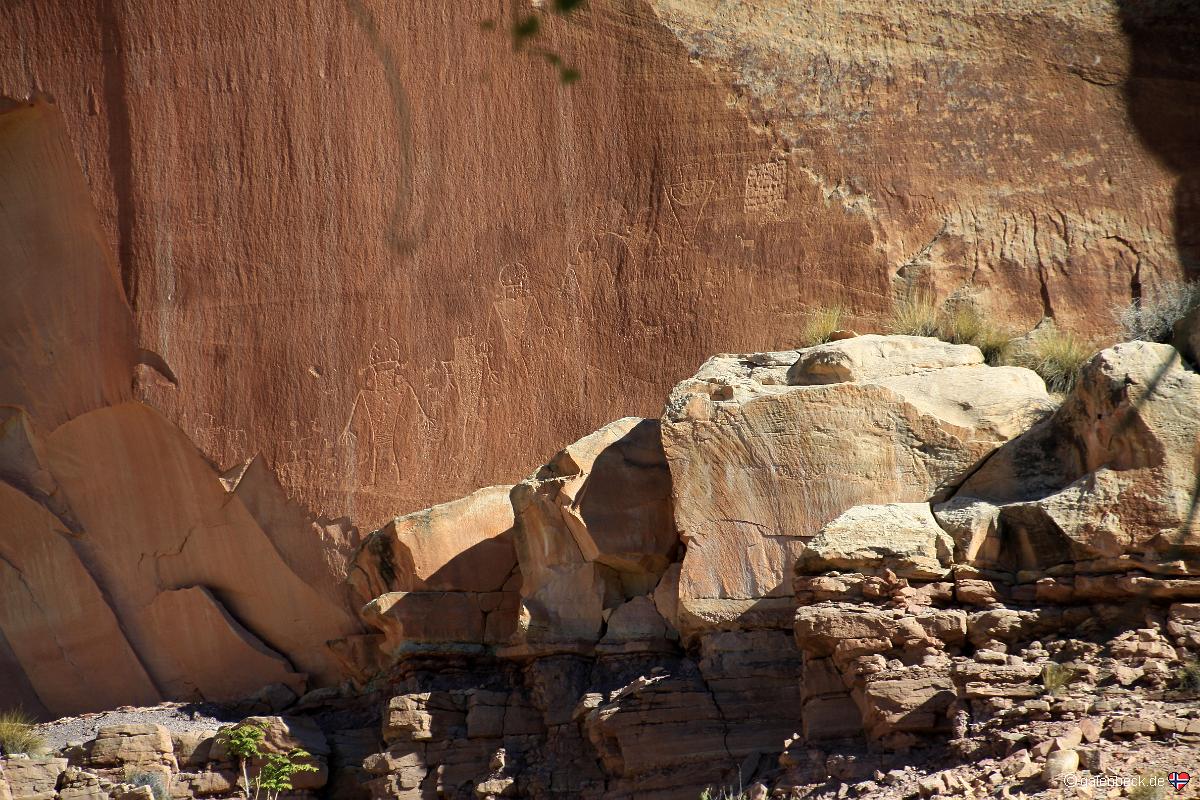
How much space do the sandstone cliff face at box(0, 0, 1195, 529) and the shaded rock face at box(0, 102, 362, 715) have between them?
378mm

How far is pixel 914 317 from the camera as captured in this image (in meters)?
11.3

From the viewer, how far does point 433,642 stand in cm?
1105

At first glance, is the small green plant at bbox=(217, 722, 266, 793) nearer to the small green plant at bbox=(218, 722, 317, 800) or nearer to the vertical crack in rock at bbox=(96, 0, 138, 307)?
the small green plant at bbox=(218, 722, 317, 800)

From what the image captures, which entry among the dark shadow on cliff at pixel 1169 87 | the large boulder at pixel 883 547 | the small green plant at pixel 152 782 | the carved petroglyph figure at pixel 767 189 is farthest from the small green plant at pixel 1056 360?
the small green plant at pixel 152 782

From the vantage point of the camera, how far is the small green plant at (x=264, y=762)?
35.9 feet

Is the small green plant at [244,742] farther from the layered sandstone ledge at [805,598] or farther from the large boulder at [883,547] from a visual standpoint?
the large boulder at [883,547]

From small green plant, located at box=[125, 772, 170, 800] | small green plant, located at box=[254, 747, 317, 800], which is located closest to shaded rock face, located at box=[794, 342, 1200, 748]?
small green plant, located at box=[254, 747, 317, 800]

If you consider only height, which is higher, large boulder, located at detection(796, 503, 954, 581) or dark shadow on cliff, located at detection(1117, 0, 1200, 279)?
dark shadow on cliff, located at detection(1117, 0, 1200, 279)

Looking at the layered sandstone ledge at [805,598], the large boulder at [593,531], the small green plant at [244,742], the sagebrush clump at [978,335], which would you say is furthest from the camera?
the small green plant at [244,742]

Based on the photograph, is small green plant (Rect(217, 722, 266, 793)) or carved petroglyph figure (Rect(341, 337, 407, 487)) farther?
carved petroglyph figure (Rect(341, 337, 407, 487))

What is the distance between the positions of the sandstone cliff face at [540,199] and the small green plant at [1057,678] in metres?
4.52

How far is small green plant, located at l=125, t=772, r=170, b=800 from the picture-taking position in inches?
429

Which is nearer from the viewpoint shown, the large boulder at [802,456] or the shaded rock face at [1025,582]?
the shaded rock face at [1025,582]

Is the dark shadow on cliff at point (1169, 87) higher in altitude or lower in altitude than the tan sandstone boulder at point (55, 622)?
higher
